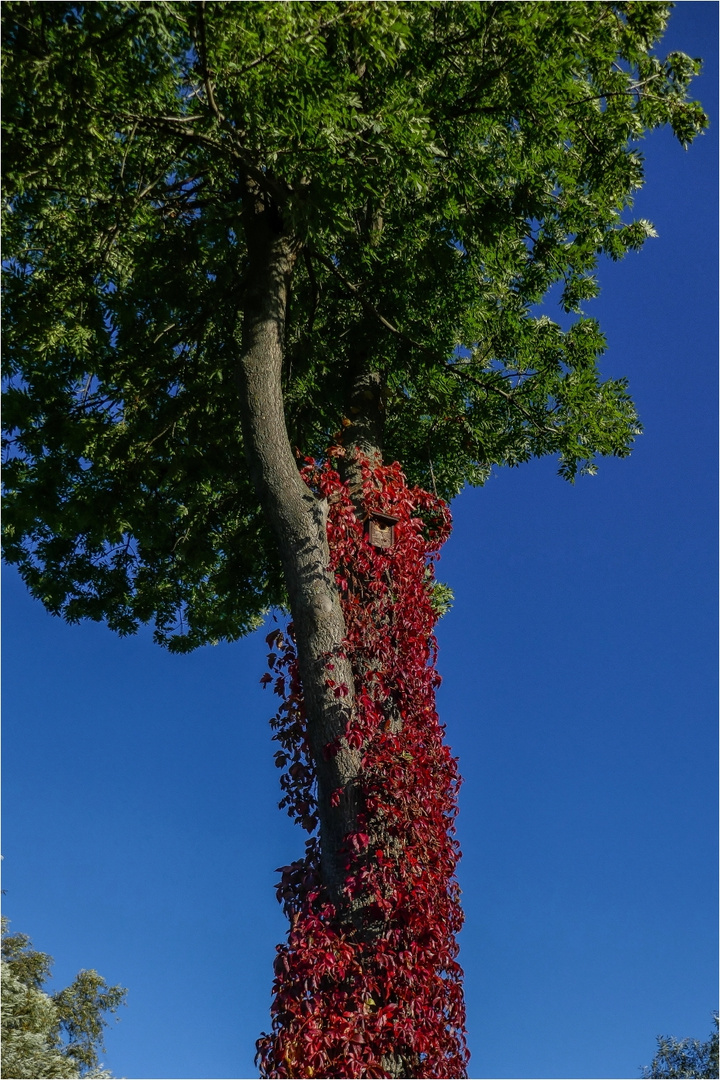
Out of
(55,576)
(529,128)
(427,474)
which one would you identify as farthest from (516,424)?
(55,576)

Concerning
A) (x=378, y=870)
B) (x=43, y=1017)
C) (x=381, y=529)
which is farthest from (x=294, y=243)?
(x=43, y=1017)

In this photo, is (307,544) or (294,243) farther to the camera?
(294,243)

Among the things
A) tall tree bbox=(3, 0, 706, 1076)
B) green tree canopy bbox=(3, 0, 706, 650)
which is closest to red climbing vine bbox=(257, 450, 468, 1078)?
tall tree bbox=(3, 0, 706, 1076)

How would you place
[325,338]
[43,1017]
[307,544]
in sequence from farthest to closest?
[43,1017]
[325,338]
[307,544]

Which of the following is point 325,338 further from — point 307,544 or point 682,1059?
point 682,1059

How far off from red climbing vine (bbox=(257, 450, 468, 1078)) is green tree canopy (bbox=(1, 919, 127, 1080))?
836 centimetres

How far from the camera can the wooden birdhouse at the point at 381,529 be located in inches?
279

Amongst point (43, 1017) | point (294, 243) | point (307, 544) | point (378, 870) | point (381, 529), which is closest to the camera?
point (378, 870)

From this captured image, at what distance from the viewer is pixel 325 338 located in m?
9.88

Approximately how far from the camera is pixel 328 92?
6.05 meters

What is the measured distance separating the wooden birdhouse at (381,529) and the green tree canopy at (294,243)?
1.44m

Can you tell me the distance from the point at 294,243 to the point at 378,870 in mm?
5183

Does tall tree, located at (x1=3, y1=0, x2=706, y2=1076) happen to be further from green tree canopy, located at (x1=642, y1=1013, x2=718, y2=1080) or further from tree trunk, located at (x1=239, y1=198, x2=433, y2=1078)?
green tree canopy, located at (x1=642, y1=1013, x2=718, y2=1080)

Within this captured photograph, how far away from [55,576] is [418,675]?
5993 mm
